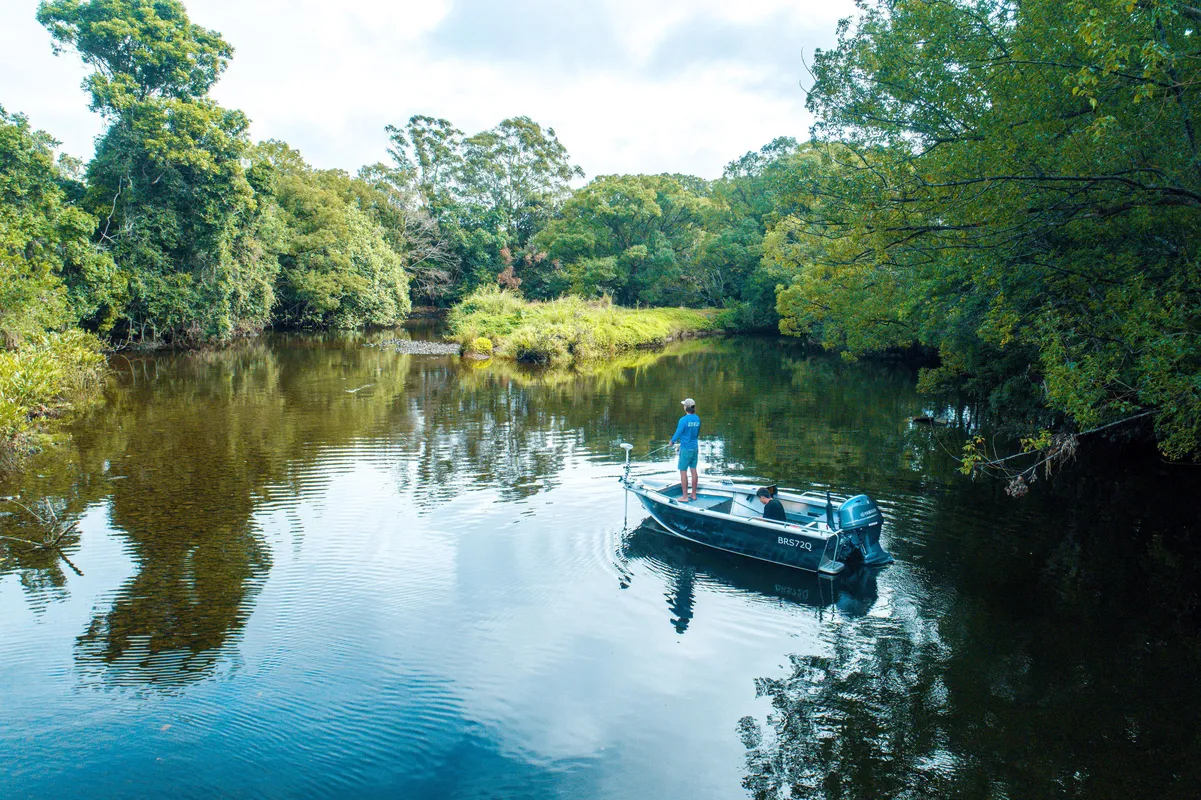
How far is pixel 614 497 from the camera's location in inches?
526

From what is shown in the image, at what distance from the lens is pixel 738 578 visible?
10070 millimetres

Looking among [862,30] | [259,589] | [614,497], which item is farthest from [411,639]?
[862,30]

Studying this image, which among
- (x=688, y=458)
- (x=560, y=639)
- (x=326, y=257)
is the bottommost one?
(x=560, y=639)

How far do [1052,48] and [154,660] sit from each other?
12.7 m

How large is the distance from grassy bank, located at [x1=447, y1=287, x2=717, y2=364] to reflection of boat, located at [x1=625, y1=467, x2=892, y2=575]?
2352 cm

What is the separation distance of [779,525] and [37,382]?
1574 centimetres

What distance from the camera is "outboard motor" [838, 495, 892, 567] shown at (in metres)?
9.52

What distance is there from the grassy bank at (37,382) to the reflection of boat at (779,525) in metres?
11.9

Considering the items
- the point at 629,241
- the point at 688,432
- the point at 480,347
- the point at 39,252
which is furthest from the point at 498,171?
the point at 688,432

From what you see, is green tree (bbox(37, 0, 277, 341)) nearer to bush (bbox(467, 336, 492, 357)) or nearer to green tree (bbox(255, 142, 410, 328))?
green tree (bbox(255, 142, 410, 328))

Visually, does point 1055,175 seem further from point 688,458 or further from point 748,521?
point 688,458

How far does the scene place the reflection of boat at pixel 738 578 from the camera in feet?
30.4

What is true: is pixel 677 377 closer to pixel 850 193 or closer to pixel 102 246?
pixel 850 193

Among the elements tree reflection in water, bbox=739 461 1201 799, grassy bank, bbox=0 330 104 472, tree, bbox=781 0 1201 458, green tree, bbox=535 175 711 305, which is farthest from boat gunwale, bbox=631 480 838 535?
green tree, bbox=535 175 711 305
